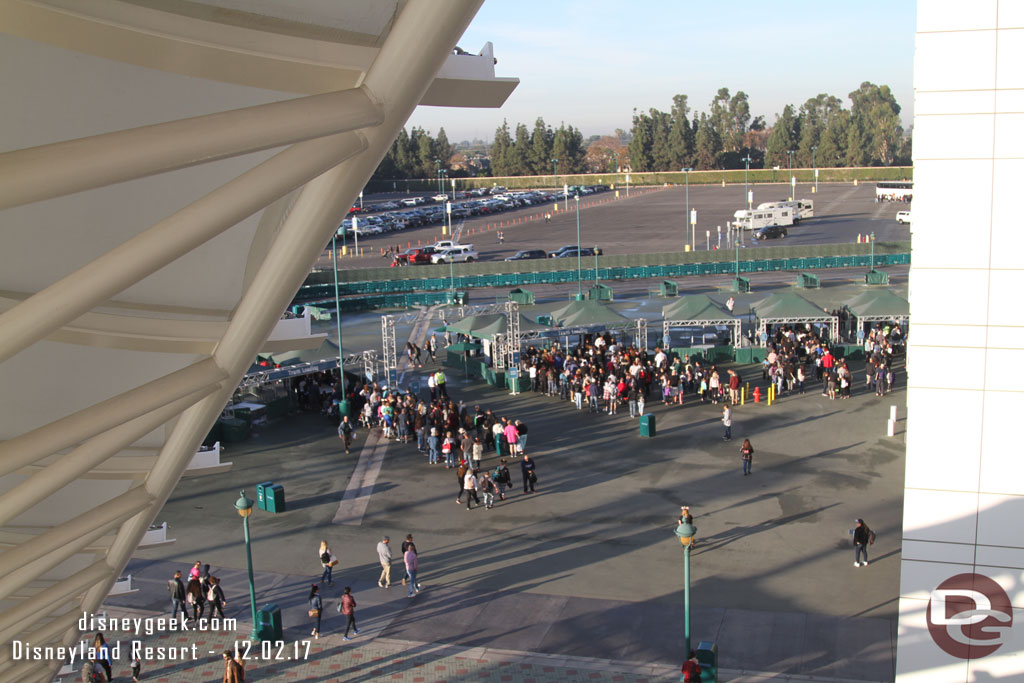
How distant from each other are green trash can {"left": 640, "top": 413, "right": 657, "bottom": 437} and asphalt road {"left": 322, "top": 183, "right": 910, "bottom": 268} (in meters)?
38.5

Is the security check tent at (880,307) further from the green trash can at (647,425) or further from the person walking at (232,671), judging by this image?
the person walking at (232,671)

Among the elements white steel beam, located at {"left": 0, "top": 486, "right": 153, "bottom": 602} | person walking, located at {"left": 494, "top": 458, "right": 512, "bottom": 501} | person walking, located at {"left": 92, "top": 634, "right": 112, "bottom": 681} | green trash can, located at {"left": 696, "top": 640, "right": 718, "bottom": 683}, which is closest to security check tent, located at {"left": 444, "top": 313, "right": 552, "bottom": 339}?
person walking, located at {"left": 494, "top": 458, "right": 512, "bottom": 501}


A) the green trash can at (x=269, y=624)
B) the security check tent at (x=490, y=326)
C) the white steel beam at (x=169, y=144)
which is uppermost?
the white steel beam at (x=169, y=144)

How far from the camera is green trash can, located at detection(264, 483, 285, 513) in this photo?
65.6ft

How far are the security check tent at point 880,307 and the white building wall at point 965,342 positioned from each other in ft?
68.9

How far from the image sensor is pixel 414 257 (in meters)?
59.1

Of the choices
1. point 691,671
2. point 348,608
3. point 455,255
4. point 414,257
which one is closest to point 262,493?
point 348,608

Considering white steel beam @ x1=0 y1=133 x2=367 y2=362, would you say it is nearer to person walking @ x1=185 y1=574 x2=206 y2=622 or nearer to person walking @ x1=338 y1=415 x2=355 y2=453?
person walking @ x1=185 y1=574 x2=206 y2=622

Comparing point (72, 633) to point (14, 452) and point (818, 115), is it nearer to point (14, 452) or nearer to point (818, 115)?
point (14, 452)

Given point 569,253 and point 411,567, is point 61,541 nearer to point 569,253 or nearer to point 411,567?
point 411,567

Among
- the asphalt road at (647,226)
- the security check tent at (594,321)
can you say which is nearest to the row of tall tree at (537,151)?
the asphalt road at (647,226)

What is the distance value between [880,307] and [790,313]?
112 inches

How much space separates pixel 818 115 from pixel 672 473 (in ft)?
542

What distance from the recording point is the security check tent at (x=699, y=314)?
101 feet
